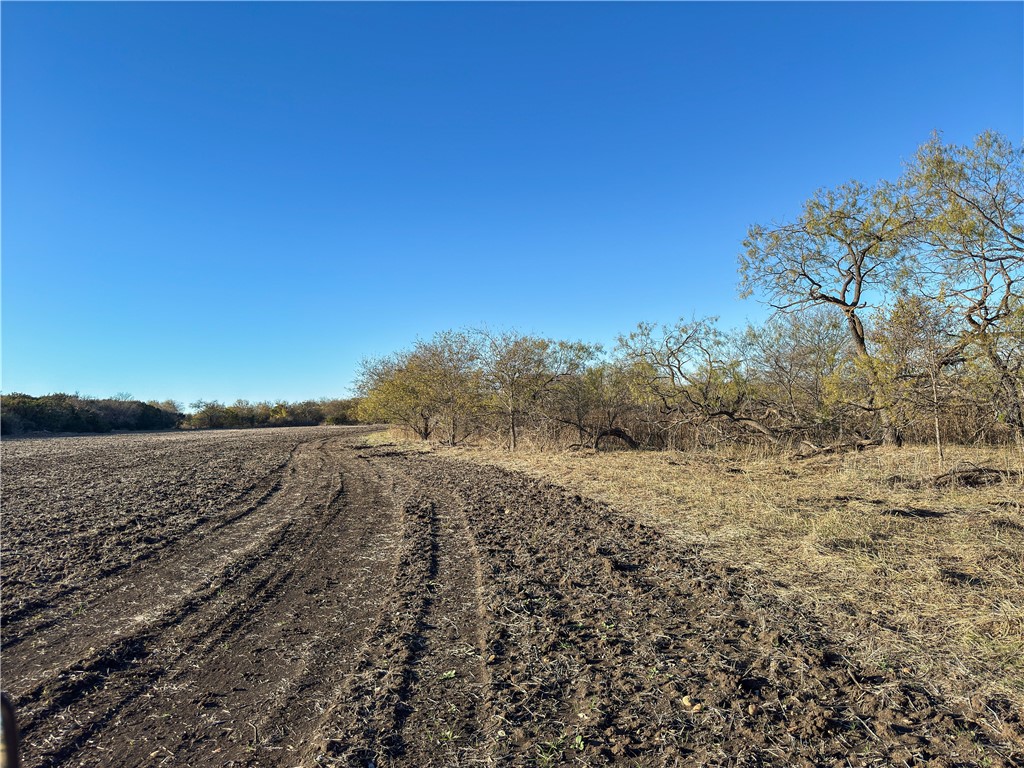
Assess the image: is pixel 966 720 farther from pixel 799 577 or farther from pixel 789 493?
pixel 789 493

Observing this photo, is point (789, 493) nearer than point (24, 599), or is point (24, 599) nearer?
point (24, 599)

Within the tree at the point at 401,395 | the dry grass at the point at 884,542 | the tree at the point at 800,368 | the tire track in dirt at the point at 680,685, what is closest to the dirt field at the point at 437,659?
the tire track in dirt at the point at 680,685

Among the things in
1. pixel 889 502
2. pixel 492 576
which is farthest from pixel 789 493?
pixel 492 576

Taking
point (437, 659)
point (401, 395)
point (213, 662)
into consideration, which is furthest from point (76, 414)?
point (437, 659)

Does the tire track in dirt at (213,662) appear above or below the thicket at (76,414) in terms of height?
below

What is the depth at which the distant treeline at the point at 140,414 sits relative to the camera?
137 feet

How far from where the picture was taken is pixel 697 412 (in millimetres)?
16516

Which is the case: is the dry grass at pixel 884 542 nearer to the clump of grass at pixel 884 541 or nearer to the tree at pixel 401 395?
the clump of grass at pixel 884 541

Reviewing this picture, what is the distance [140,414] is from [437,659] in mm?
63434

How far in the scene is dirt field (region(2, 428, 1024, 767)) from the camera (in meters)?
3.13

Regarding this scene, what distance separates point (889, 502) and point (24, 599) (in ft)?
36.9

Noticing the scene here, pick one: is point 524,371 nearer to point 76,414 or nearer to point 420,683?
point 420,683

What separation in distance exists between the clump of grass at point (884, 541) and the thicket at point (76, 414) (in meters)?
47.1

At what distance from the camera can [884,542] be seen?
629cm
